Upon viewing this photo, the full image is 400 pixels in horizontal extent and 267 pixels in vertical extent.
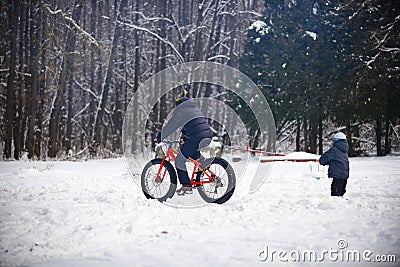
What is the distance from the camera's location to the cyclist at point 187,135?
7070 mm

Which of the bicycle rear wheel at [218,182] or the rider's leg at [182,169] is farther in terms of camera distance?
the rider's leg at [182,169]

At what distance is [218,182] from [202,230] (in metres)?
2.00

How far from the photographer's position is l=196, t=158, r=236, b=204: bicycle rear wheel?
686 cm

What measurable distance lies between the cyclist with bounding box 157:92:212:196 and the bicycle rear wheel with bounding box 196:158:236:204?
0.87 ft

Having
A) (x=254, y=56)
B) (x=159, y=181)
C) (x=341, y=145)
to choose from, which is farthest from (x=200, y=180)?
(x=254, y=56)

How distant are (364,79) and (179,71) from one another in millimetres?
14108

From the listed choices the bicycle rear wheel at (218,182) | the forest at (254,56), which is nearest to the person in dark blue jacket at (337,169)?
the bicycle rear wheel at (218,182)

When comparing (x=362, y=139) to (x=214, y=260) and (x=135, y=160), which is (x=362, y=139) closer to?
(x=135, y=160)

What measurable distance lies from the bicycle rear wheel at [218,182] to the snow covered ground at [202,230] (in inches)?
9.0

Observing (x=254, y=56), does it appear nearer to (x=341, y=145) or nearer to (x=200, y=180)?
(x=341, y=145)

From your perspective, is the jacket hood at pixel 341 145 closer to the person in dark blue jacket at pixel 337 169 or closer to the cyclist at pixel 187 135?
the person in dark blue jacket at pixel 337 169

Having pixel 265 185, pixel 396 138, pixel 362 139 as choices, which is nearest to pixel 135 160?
pixel 265 185

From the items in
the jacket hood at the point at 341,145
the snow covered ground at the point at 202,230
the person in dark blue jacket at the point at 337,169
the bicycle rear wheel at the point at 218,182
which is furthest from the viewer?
the jacket hood at the point at 341,145

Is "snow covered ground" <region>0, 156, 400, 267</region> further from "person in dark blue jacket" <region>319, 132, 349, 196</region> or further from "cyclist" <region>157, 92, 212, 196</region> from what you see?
"cyclist" <region>157, 92, 212, 196</region>
